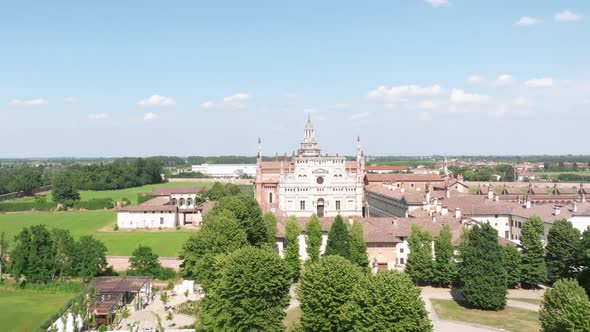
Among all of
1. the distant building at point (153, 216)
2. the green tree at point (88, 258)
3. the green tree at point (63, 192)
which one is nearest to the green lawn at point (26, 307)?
the green tree at point (88, 258)

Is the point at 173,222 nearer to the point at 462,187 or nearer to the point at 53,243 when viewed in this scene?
the point at 53,243

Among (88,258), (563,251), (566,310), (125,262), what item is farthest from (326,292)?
(125,262)

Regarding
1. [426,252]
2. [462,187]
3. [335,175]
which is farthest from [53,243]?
[462,187]

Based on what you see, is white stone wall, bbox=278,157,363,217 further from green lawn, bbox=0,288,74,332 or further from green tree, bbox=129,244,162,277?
green lawn, bbox=0,288,74,332

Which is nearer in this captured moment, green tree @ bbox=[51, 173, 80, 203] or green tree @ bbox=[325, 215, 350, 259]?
green tree @ bbox=[325, 215, 350, 259]

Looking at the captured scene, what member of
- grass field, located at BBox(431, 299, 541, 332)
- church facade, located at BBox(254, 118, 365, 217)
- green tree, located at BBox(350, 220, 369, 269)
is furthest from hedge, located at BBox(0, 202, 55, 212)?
grass field, located at BBox(431, 299, 541, 332)

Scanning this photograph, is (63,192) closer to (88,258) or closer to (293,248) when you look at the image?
(88,258)
